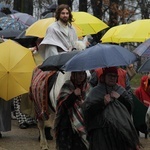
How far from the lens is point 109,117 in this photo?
594cm

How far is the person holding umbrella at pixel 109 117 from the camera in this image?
593 cm

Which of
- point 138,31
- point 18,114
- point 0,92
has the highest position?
point 138,31

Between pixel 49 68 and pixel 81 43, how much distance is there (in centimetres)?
78

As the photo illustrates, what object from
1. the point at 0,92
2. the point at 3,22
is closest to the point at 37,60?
the point at 0,92

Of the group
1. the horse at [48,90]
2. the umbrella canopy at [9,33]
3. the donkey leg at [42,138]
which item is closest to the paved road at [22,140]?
the donkey leg at [42,138]

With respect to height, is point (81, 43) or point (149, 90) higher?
point (81, 43)

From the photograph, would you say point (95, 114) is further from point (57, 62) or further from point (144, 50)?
point (144, 50)

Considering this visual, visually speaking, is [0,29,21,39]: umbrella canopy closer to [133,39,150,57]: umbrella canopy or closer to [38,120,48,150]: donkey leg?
[38,120,48,150]: donkey leg

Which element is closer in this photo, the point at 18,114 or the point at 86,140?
the point at 86,140

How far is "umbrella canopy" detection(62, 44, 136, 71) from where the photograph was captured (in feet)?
19.0

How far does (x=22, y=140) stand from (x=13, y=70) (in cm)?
145

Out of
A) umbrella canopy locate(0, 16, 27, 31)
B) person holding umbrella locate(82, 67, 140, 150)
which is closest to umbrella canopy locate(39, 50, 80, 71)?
person holding umbrella locate(82, 67, 140, 150)

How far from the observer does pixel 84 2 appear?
944 inches

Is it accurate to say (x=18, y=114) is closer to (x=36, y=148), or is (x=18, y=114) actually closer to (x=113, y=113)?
(x=36, y=148)
